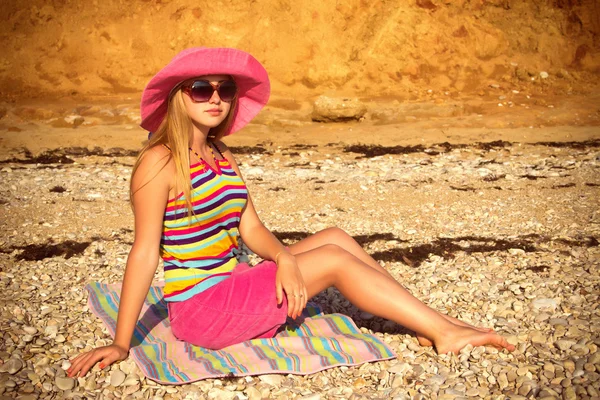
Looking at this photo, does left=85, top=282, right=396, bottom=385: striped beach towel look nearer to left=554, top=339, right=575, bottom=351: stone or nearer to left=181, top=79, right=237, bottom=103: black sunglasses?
left=554, top=339, right=575, bottom=351: stone

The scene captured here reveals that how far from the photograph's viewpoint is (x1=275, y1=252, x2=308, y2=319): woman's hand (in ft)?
11.5

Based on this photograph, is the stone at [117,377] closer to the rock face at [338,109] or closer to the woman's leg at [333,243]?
the woman's leg at [333,243]

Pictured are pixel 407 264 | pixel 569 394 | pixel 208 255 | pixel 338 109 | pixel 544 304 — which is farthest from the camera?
pixel 338 109

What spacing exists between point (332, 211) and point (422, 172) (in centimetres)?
255

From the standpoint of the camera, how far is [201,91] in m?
3.55

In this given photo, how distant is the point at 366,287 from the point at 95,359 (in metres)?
1.57

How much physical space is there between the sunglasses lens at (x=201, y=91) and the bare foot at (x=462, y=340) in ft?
6.53

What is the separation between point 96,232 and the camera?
6.69 m

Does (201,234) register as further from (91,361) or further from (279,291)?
(91,361)

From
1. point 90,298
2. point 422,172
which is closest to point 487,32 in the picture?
point 422,172

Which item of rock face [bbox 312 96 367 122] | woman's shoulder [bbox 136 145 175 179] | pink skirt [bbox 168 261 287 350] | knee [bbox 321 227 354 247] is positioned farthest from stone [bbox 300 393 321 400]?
rock face [bbox 312 96 367 122]

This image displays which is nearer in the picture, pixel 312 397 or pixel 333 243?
pixel 312 397

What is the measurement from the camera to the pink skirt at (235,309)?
3.59 metres

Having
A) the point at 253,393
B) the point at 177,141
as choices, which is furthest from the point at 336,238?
the point at 177,141
